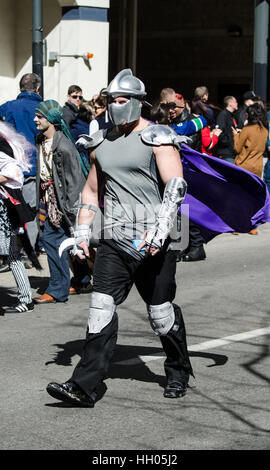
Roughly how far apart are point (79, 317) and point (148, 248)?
2760 millimetres

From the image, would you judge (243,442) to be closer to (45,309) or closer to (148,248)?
(148,248)

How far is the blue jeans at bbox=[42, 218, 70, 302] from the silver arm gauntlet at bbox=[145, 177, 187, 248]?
3.45m

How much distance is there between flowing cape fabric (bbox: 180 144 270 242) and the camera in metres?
7.16

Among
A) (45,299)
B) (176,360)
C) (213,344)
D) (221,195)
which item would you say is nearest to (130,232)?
(176,360)

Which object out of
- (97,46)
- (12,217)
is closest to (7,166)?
(12,217)

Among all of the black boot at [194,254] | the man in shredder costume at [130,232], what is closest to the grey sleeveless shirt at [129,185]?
the man in shredder costume at [130,232]

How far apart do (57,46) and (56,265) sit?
28.1ft

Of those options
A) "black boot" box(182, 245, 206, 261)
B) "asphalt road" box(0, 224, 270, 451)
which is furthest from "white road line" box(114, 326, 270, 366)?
"black boot" box(182, 245, 206, 261)

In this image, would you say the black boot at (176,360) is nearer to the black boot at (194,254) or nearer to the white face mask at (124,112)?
the white face mask at (124,112)

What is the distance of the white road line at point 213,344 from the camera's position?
684 cm

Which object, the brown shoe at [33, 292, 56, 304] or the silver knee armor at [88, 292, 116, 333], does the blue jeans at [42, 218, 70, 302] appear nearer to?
the brown shoe at [33, 292, 56, 304]

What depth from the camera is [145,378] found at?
251 inches

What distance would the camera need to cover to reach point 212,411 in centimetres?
562

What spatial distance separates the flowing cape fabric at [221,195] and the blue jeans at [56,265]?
2.04 meters
